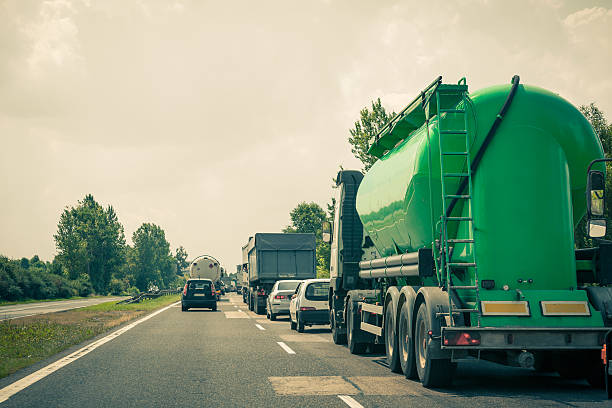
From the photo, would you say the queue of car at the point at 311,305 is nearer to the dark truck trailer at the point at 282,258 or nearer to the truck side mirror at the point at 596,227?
the dark truck trailer at the point at 282,258

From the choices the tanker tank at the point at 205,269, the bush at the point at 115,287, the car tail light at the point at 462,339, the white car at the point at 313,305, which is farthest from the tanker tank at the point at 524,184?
the bush at the point at 115,287

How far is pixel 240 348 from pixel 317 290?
5579 millimetres

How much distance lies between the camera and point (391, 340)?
10438 mm

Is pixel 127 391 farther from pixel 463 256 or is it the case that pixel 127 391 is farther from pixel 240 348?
pixel 240 348

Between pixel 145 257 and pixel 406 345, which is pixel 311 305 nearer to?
pixel 406 345

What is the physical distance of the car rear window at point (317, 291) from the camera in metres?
18.8

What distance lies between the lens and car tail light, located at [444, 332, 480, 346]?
301 inches

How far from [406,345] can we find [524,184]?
2919 millimetres

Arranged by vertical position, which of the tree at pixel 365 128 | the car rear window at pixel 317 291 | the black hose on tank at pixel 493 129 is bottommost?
the car rear window at pixel 317 291

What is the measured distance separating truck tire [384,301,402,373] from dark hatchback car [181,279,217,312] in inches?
868

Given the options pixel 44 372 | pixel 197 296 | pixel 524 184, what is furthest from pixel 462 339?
pixel 197 296

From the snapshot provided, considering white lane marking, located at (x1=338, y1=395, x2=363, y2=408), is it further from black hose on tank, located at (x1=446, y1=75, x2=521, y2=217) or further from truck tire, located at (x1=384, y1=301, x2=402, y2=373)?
black hose on tank, located at (x1=446, y1=75, x2=521, y2=217)

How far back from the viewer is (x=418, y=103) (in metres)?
9.77

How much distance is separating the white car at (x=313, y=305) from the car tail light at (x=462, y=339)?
436 inches
